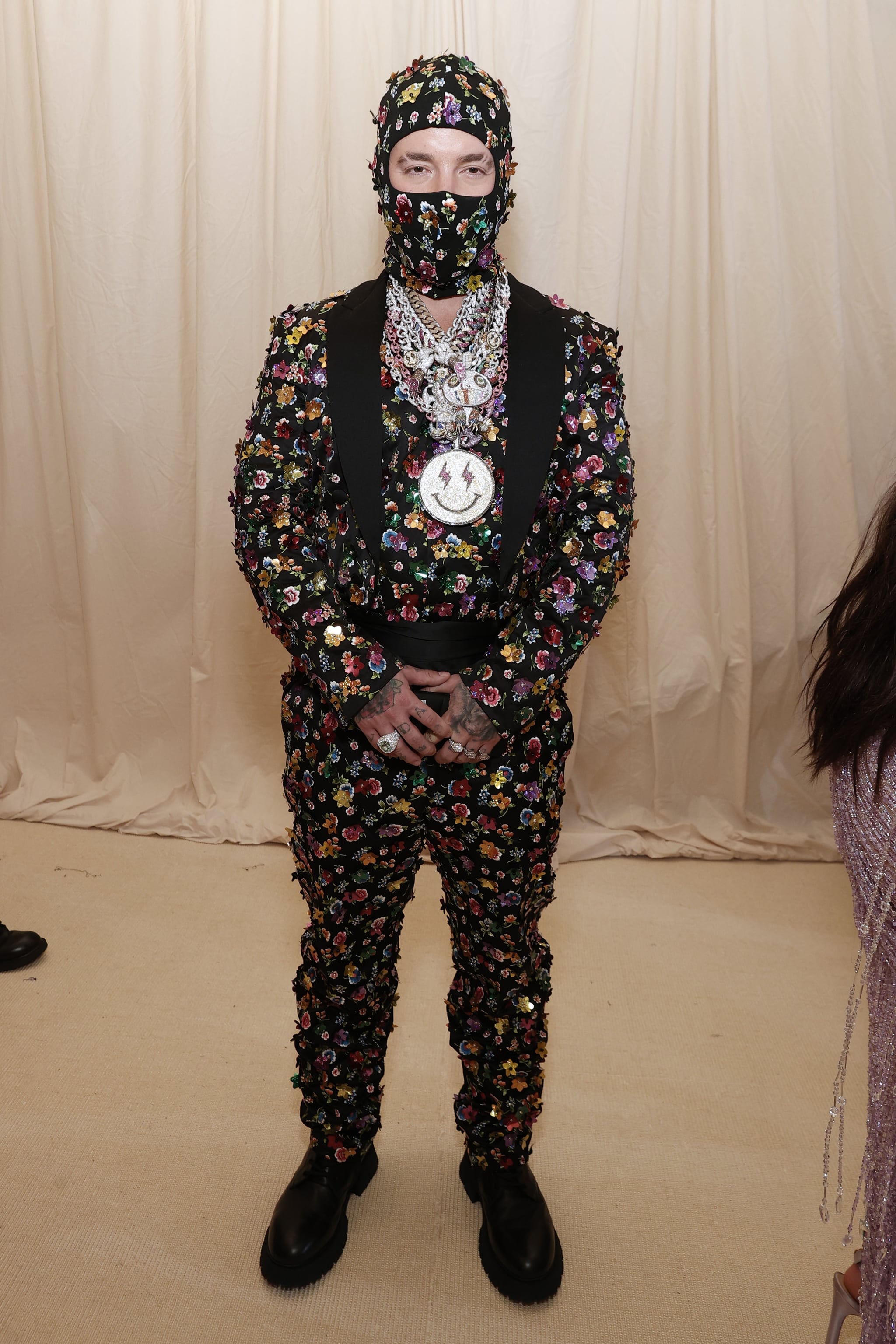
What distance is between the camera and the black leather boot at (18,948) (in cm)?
239

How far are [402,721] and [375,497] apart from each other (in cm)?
29

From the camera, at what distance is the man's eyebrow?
55.2 inches

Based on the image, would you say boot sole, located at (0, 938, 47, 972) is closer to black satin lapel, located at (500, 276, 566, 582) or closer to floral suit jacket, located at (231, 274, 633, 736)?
floral suit jacket, located at (231, 274, 633, 736)

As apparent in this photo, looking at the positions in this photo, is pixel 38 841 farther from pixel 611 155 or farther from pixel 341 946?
pixel 611 155

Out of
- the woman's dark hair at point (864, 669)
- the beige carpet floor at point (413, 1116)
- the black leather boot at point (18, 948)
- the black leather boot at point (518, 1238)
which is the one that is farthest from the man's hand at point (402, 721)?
the black leather boot at point (18, 948)

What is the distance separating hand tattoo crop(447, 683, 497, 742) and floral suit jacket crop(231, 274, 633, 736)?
0.5 inches

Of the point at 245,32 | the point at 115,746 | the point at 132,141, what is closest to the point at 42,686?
the point at 115,746

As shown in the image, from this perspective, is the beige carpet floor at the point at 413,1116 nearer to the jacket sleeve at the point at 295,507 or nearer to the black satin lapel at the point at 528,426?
the jacket sleeve at the point at 295,507

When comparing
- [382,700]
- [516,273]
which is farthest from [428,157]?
[516,273]

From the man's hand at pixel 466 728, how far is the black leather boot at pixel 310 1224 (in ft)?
2.44

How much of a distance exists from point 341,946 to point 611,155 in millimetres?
1967

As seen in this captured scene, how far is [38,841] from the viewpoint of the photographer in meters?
2.97

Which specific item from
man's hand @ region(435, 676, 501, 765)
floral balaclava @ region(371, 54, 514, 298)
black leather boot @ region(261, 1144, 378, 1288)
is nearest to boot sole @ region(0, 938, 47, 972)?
black leather boot @ region(261, 1144, 378, 1288)

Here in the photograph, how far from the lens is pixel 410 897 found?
5.20 ft
